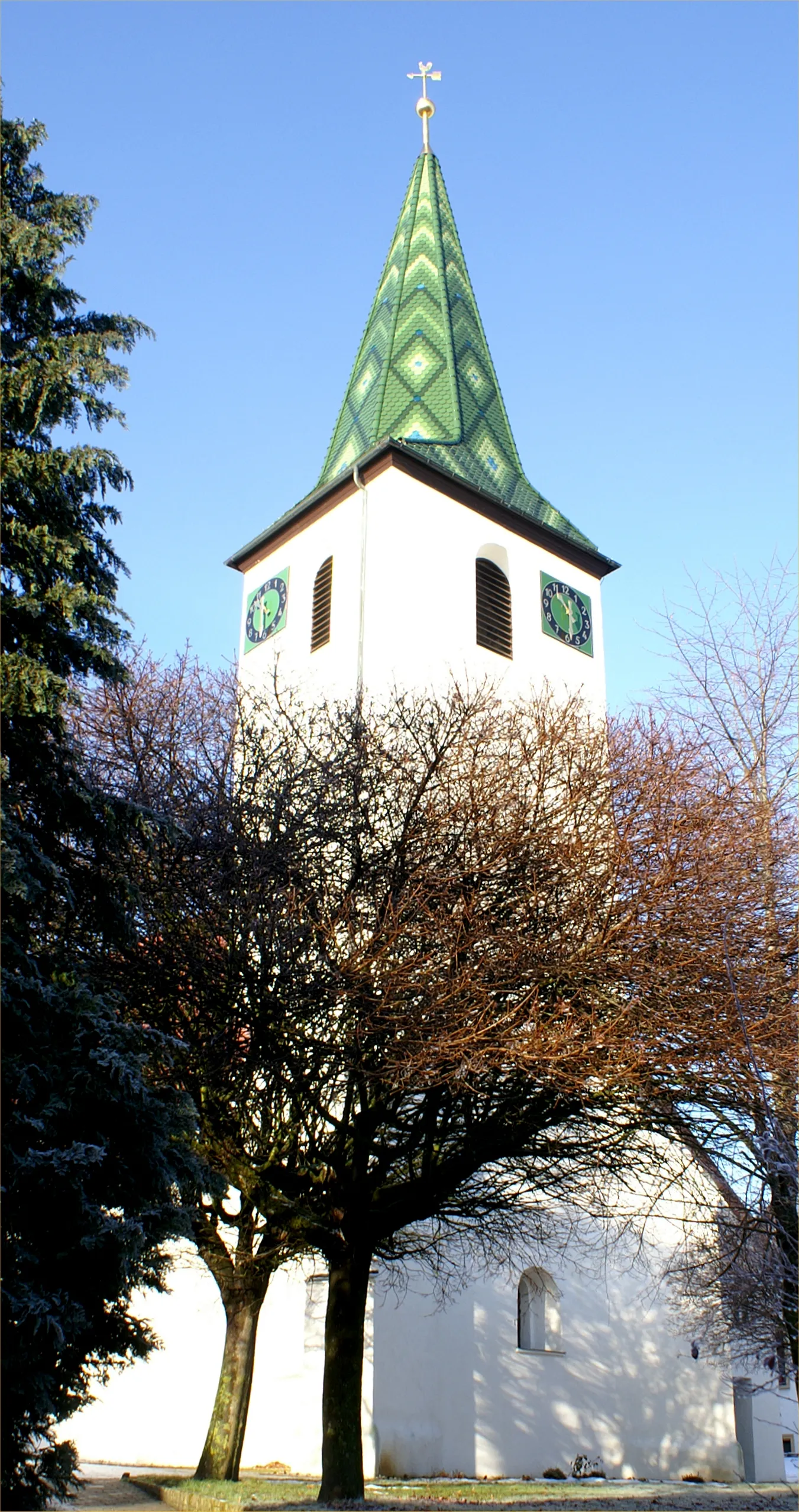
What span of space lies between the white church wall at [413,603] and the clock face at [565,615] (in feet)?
0.53

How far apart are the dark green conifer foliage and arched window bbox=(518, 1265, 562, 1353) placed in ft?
32.4

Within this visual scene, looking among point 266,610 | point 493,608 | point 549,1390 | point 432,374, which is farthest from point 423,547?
point 549,1390

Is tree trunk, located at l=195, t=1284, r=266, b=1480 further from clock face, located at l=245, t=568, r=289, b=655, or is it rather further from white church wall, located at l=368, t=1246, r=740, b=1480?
clock face, located at l=245, t=568, r=289, b=655

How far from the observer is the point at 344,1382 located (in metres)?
11.7

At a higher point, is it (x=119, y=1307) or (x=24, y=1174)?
(x=24, y=1174)

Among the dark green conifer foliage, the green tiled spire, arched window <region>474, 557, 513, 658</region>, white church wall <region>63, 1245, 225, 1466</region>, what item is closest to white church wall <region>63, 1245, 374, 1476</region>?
white church wall <region>63, 1245, 225, 1466</region>

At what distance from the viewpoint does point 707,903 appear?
1284cm

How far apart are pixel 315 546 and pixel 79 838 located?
16150 millimetres

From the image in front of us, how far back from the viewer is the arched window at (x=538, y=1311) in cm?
1783

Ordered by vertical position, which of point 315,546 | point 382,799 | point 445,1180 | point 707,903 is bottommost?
point 445,1180

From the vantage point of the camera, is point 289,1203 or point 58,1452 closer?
point 58,1452

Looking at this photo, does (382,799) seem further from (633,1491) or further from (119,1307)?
(633,1491)

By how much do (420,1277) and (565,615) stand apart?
1261 centimetres

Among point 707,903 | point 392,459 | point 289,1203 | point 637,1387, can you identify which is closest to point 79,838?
point 289,1203
